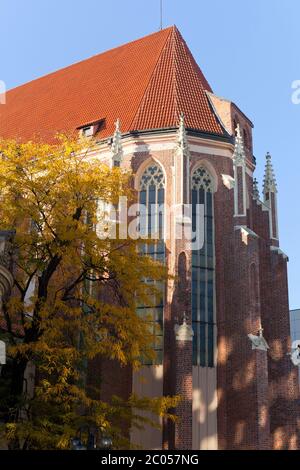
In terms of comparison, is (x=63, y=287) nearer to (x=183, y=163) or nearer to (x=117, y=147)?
(x=183, y=163)

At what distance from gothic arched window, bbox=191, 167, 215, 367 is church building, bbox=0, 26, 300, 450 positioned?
37mm

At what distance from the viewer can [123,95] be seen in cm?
2683

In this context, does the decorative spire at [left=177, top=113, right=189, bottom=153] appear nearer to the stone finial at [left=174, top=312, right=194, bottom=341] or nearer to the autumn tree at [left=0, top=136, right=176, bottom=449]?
the stone finial at [left=174, top=312, right=194, bottom=341]

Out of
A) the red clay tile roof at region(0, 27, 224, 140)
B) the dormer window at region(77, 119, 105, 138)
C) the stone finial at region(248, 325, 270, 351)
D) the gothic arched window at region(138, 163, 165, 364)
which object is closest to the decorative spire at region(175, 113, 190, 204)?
the gothic arched window at region(138, 163, 165, 364)

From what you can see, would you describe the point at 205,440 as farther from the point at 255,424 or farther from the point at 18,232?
the point at 18,232

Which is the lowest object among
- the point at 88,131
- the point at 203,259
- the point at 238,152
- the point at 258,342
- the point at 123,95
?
the point at 258,342

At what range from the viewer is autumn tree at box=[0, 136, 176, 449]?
1413cm

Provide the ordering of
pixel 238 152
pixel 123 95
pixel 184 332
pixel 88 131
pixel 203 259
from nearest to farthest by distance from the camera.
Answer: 1. pixel 184 332
2. pixel 203 259
3. pixel 238 152
4. pixel 88 131
5. pixel 123 95

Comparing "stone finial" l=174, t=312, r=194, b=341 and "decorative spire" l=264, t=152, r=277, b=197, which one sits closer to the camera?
"stone finial" l=174, t=312, r=194, b=341

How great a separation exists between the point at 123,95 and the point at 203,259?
8329 millimetres

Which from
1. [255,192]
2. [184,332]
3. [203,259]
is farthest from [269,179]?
[184,332]

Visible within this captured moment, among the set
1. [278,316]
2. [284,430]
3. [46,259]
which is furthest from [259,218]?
[46,259]

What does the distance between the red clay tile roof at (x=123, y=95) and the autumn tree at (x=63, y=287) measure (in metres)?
8.98

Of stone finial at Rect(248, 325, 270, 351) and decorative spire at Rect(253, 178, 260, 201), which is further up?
decorative spire at Rect(253, 178, 260, 201)
